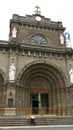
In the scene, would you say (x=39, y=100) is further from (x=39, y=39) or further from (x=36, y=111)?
(x=39, y=39)

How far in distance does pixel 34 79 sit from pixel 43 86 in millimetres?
1470

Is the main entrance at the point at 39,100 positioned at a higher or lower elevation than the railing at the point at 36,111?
higher

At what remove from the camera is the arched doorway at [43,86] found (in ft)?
67.4

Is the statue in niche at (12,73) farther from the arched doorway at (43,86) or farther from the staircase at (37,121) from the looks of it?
the staircase at (37,121)

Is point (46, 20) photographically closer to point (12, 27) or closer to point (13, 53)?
point (12, 27)

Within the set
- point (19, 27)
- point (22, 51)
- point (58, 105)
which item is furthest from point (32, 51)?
point (58, 105)

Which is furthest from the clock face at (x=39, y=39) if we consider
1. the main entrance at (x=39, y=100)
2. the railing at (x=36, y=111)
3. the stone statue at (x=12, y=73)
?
the railing at (x=36, y=111)

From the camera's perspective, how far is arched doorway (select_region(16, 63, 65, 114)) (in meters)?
20.5

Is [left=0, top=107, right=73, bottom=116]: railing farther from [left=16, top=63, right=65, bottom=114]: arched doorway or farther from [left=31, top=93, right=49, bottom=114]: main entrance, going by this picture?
[left=31, top=93, right=49, bottom=114]: main entrance

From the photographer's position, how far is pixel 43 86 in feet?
72.0

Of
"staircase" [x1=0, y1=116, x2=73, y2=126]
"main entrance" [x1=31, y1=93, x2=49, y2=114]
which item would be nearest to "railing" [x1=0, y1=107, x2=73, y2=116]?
"main entrance" [x1=31, y1=93, x2=49, y2=114]

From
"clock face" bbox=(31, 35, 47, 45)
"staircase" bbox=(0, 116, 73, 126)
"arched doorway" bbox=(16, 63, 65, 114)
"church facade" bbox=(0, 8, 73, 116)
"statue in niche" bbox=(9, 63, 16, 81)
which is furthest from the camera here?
"clock face" bbox=(31, 35, 47, 45)

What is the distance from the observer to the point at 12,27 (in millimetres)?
24719

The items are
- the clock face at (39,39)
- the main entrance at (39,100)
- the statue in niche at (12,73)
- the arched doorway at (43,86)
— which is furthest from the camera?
the clock face at (39,39)
